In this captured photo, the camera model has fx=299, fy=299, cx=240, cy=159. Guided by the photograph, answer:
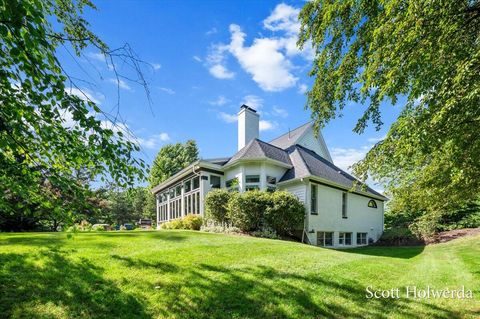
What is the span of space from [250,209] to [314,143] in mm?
10003

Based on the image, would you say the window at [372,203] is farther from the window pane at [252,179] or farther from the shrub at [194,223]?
the shrub at [194,223]

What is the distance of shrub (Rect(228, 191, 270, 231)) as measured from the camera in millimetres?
14138

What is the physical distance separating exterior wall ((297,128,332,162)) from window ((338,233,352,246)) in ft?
21.1

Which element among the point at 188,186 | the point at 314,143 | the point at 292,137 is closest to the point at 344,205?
the point at 314,143

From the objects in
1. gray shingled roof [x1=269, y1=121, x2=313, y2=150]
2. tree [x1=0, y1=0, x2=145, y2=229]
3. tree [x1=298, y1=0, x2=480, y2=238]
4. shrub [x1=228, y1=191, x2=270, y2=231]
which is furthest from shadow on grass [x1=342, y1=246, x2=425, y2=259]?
tree [x1=0, y1=0, x2=145, y2=229]

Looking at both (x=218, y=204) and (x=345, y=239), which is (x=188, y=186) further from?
(x=345, y=239)

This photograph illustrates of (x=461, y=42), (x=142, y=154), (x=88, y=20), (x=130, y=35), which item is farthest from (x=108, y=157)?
(x=461, y=42)

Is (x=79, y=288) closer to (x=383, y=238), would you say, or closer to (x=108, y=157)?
Result: (x=108, y=157)

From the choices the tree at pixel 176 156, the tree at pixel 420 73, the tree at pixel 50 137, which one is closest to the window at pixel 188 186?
the tree at pixel 420 73

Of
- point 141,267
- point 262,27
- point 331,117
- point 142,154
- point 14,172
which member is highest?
point 262,27

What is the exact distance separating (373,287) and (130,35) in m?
6.18

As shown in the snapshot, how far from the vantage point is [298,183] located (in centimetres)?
1588

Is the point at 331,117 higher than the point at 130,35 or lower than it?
lower

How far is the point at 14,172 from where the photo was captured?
360cm
